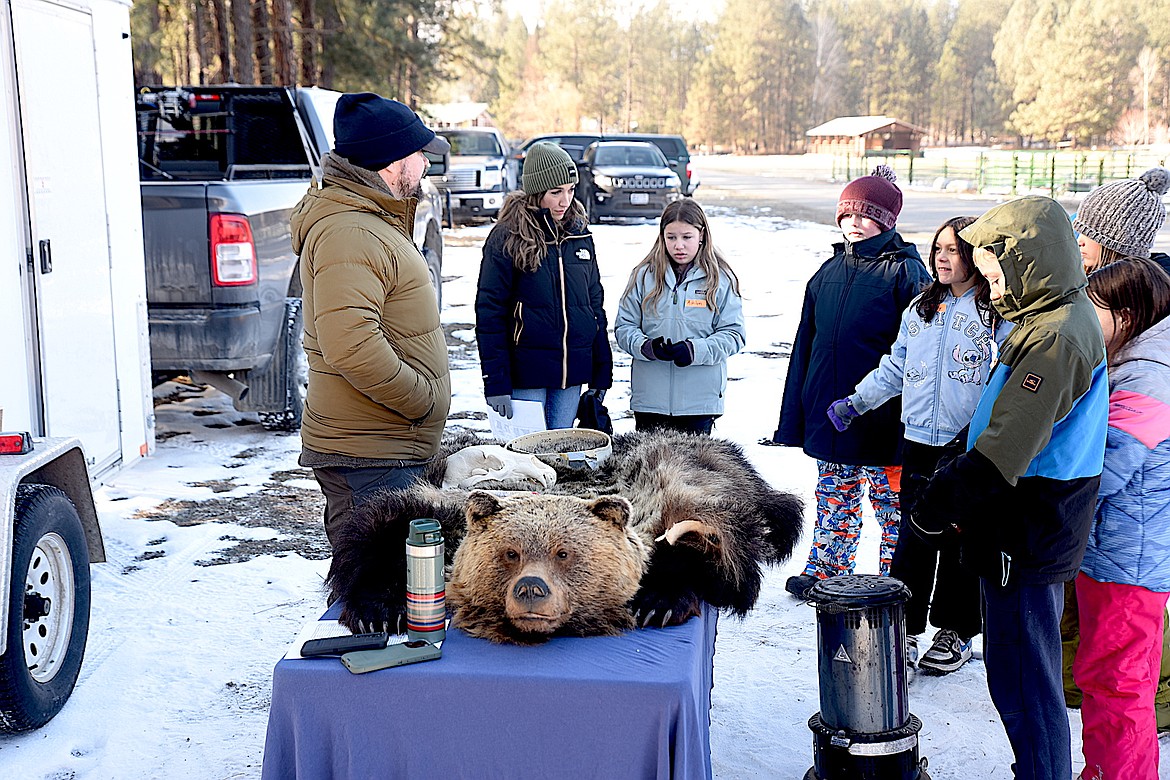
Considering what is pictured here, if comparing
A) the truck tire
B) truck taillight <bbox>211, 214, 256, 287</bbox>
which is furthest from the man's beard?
the truck tire

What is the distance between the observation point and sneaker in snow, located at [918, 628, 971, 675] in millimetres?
3889

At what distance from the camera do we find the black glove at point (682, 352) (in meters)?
4.62

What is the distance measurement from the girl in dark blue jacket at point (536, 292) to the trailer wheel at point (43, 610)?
178cm

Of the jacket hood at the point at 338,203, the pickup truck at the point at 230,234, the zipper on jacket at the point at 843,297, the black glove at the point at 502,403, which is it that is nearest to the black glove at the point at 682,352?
the zipper on jacket at the point at 843,297

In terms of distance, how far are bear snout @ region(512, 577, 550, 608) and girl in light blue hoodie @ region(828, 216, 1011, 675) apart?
72.0 inches

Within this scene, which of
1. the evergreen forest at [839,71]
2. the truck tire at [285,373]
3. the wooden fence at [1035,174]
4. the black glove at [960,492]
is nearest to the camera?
the black glove at [960,492]

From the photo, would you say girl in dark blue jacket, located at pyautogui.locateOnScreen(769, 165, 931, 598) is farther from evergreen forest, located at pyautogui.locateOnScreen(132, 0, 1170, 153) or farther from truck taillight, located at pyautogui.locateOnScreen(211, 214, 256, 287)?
evergreen forest, located at pyautogui.locateOnScreen(132, 0, 1170, 153)

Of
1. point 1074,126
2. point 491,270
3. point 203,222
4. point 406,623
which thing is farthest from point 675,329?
point 1074,126

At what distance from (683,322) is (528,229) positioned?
794 mm

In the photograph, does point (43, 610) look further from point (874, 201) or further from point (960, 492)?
point (874, 201)

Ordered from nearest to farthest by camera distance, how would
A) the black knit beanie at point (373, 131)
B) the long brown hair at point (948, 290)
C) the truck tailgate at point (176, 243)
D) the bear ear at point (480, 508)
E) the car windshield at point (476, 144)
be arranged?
the bear ear at point (480, 508) < the black knit beanie at point (373, 131) < the long brown hair at point (948, 290) < the truck tailgate at point (176, 243) < the car windshield at point (476, 144)

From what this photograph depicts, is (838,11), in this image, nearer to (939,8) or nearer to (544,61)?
(939,8)

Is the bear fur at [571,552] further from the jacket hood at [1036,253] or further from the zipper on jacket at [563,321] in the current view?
the zipper on jacket at [563,321]

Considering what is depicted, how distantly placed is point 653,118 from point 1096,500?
359 ft
